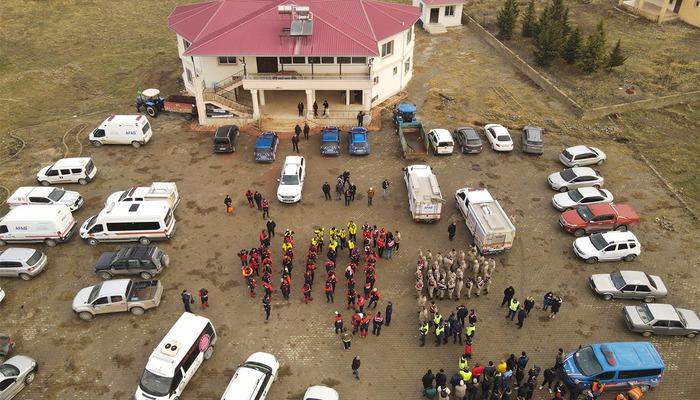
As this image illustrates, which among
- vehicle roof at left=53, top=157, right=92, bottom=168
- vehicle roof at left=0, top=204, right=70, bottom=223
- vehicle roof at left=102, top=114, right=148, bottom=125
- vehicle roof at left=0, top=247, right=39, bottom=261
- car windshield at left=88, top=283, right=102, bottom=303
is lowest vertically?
car windshield at left=88, top=283, right=102, bottom=303

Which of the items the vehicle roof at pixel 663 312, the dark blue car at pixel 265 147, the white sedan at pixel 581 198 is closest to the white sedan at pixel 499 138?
the white sedan at pixel 581 198

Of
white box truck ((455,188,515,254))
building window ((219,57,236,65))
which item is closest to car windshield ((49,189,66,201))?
building window ((219,57,236,65))

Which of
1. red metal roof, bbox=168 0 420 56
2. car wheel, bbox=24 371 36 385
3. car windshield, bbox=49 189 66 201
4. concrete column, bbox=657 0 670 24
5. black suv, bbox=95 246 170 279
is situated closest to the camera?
car wheel, bbox=24 371 36 385

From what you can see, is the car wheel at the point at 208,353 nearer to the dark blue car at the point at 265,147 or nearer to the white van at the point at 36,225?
the white van at the point at 36,225

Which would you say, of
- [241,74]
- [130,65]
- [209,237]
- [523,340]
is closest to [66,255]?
[209,237]

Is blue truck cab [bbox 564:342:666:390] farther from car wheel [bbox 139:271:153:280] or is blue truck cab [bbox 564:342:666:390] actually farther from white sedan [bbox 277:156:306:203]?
car wheel [bbox 139:271:153:280]

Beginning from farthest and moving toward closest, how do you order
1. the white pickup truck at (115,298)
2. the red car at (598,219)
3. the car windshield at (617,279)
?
the red car at (598,219), the car windshield at (617,279), the white pickup truck at (115,298)
